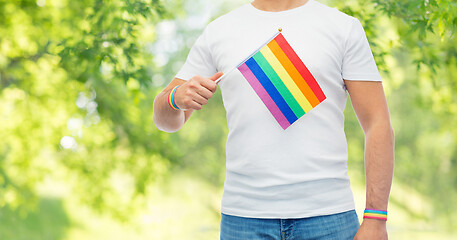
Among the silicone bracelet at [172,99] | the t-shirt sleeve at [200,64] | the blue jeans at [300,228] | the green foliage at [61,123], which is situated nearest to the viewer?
the blue jeans at [300,228]

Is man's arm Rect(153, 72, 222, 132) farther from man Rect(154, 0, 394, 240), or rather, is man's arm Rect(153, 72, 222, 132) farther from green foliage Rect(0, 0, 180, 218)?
green foliage Rect(0, 0, 180, 218)

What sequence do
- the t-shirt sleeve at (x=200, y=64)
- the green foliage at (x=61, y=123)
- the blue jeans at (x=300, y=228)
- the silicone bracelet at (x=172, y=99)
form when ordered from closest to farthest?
1. the blue jeans at (x=300, y=228)
2. the silicone bracelet at (x=172, y=99)
3. the t-shirt sleeve at (x=200, y=64)
4. the green foliage at (x=61, y=123)

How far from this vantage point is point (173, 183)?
1623 centimetres

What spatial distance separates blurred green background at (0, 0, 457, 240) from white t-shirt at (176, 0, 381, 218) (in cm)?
103

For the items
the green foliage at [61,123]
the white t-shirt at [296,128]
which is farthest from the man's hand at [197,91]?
the green foliage at [61,123]

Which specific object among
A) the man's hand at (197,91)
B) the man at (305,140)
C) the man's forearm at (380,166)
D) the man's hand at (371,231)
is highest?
the man's hand at (197,91)

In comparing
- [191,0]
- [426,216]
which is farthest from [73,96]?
[426,216]

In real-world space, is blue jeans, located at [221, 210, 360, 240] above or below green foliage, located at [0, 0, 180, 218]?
below

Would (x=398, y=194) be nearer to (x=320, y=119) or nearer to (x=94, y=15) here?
(x=94, y=15)

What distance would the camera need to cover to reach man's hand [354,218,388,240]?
152cm

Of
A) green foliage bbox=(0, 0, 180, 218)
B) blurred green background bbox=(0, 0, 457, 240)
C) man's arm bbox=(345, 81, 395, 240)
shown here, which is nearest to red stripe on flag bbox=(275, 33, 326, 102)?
man's arm bbox=(345, 81, 395, 240)

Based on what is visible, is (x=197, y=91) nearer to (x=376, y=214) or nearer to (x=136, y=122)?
(x=376, y=214)

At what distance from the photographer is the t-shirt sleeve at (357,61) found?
157cm

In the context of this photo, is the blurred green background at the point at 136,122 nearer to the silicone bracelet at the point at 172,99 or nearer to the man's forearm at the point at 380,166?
the man's forearm at the point at 380,166
